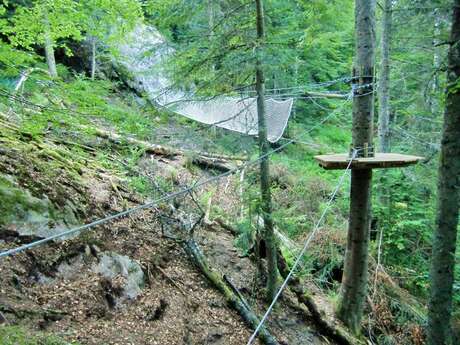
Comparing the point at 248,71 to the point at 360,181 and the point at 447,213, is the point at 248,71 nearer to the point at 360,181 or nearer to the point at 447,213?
the point at 360,181

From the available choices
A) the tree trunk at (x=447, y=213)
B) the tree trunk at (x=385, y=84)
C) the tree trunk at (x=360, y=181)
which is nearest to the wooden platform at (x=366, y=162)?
the tree trunk at (x=360, y=181)

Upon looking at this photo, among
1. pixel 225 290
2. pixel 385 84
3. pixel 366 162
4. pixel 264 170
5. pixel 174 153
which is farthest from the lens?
pixel 174 153

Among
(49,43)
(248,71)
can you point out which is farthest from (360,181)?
(49,43)

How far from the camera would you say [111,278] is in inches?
115

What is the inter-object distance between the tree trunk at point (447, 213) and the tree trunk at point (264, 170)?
1493 millimetres

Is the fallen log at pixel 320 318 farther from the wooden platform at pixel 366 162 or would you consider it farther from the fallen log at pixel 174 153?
the fallen log at pixel 174 153

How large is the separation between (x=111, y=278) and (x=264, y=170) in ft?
5.49

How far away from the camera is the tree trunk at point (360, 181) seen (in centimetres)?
299

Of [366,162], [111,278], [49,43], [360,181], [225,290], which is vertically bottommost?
[225,290]

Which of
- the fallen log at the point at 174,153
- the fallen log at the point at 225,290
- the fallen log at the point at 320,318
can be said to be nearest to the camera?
the fallen log at the point at 225,290

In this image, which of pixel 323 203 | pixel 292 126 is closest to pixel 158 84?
pixel 292 126

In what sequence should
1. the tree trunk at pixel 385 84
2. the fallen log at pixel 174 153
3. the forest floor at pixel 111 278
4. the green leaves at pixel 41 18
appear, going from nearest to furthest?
1. the forest floor at pixel 111 278
2. the green leaves at pixel 41 18
3. the fallen log at pixel 174 153
4. the tree trunk at pixel 385 84

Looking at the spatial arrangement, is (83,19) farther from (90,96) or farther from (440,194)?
(440,194)

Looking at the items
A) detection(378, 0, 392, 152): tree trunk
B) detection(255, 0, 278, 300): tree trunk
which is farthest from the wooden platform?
detection(378, 0, 392, 152): tree trunk
